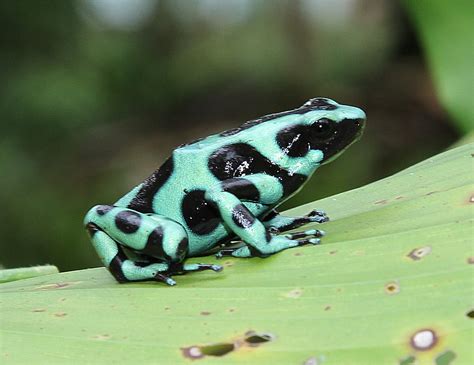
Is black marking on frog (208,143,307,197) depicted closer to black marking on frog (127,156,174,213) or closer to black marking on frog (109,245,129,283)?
black marking on frog (127,156,174,213)

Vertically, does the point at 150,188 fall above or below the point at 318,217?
above

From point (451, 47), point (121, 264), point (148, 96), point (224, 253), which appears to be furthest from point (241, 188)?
point (148, 96)

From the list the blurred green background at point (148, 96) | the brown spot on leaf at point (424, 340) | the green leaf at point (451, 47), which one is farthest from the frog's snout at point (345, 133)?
the blurred green background at point (148, 96)

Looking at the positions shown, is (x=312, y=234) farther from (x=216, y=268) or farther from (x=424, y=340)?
(x=424, y=340)

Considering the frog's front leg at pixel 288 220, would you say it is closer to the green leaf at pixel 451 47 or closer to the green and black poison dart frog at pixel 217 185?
the green and black poison dart frog at pixel 217 185

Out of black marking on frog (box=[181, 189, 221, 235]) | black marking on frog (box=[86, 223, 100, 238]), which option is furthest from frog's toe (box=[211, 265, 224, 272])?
black marking on frog (box=[86, 223, 100, 238])
